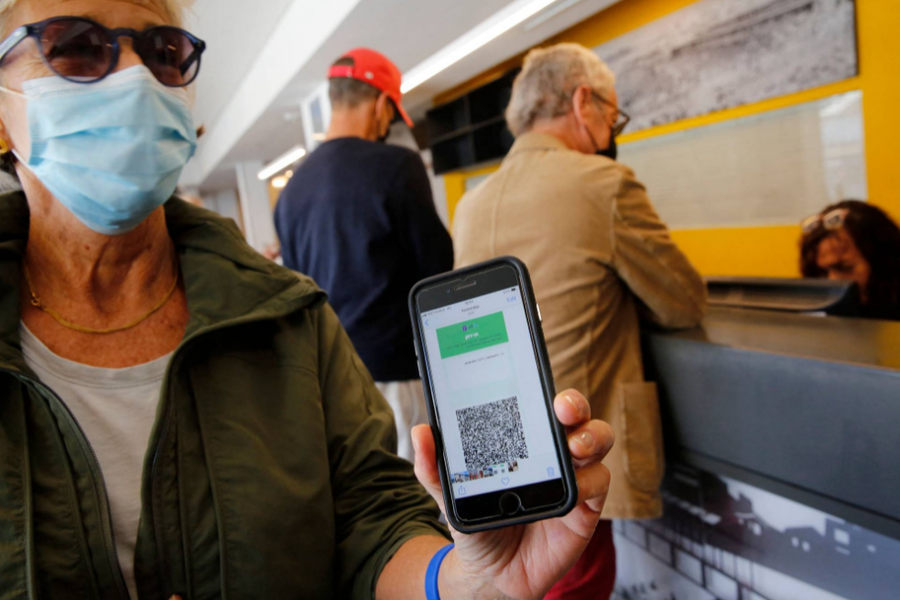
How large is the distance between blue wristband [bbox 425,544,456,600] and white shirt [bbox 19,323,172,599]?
1.28 ft

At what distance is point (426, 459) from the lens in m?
0.63

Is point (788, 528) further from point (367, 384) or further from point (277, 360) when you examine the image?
point (277, 360)

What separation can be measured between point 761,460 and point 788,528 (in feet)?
0.57

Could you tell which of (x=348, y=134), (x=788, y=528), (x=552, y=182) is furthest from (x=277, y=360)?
(x=348, y=134)

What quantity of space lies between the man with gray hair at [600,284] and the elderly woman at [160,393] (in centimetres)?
65

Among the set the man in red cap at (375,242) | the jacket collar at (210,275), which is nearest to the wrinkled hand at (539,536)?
the jacket collar at (210,275)

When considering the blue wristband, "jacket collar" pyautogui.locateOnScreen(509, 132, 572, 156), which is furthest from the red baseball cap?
the blue wristband

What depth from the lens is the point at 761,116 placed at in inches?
148

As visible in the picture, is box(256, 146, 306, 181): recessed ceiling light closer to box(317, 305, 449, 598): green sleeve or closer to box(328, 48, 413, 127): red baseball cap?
box(328, 48, 413, 127): red baseball cap

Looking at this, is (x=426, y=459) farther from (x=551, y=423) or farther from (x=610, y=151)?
(x=610, y=151)

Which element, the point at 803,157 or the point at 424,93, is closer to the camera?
the point at 803,157

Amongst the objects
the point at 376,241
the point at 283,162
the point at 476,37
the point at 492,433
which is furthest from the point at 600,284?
the point at 283,162

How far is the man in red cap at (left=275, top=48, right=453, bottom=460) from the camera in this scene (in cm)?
196

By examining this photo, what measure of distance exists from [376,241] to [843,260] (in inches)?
87.9
